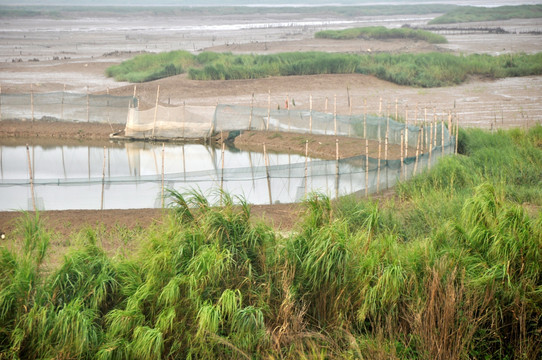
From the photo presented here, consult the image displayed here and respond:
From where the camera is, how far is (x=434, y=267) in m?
7.46

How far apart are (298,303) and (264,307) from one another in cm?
46

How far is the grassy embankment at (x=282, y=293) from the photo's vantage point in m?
6.83

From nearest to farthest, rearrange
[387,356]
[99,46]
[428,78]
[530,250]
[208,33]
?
[387,356]
[530,250]
[428,78]
[99,46]
[208,33]

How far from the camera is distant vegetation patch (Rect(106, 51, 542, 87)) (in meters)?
28.6

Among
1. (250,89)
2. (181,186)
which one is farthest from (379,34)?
(181,186)

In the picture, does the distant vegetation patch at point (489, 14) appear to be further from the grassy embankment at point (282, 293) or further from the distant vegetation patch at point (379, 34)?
the grassy embankment at point (282, 293)

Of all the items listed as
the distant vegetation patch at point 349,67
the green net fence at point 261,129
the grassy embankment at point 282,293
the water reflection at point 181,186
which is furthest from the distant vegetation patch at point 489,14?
the grassy embankment at point 282,293

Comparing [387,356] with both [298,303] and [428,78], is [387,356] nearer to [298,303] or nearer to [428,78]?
[298,303]

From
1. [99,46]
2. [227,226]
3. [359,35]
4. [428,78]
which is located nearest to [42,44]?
[99,46]

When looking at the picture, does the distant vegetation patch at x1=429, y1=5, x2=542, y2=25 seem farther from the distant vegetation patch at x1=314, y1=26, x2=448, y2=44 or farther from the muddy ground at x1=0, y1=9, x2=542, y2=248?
the distant vegetation patch at x1=314, y1=26, x2=448, y2=44

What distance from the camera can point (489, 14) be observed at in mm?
72750

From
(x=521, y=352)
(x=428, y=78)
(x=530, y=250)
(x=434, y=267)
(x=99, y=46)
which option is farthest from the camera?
(x=99, y=46)

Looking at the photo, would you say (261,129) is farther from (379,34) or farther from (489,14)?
(489,14)

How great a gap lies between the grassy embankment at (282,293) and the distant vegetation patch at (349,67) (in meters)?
20.5
